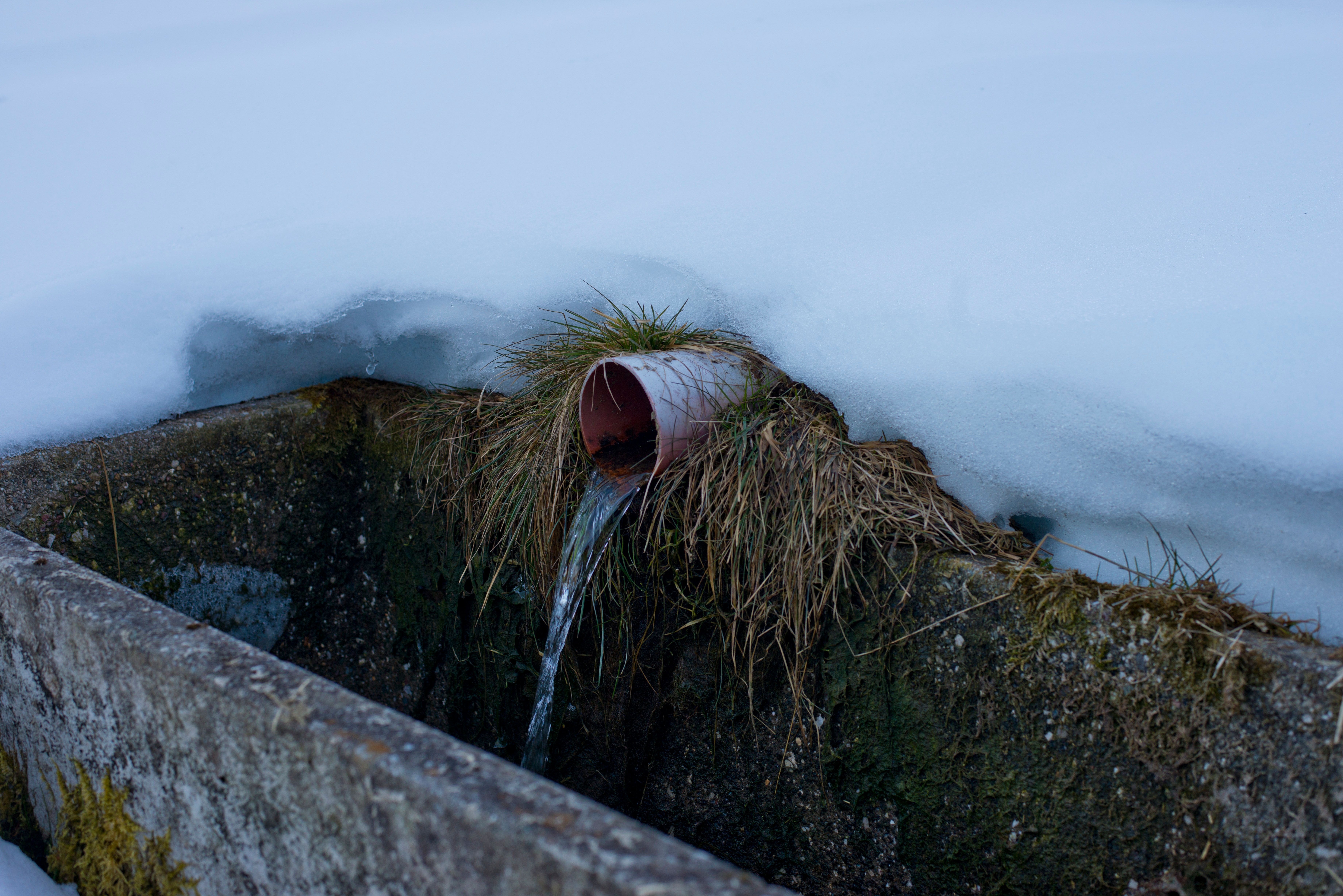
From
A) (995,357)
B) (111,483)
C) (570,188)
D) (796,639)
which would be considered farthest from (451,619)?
(995,357)

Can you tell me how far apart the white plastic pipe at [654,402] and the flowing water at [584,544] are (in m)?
0.06

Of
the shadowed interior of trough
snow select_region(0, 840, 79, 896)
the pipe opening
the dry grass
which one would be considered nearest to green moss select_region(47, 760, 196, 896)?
snow select_region(0, 840, 79, 896)

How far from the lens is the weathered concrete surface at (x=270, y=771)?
79 cm

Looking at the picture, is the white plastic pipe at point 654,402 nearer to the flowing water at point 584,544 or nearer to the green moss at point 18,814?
the flowing water at point 584,544

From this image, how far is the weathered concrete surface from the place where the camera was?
79cm

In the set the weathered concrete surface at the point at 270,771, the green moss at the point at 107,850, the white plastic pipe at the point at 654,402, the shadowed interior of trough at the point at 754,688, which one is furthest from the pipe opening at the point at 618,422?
the green moss at the point at 107,850

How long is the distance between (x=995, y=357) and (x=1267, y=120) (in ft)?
2.87

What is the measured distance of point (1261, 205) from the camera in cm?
156

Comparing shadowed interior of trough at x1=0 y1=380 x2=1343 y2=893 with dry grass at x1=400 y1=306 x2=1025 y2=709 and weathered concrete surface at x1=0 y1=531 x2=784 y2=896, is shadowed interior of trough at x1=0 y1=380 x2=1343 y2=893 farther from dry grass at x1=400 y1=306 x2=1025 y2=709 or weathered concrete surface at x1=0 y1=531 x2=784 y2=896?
weathered concrete surface at x1=0 y1=531 x2=784 y2=896

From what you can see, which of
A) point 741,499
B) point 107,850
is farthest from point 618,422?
point 107,850

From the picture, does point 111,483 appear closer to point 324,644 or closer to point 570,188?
point 324,644

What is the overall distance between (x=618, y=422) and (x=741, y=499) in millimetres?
414

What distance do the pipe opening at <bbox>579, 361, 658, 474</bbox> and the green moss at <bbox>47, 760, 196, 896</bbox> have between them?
3.35 feet

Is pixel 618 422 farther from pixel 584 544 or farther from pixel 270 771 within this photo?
pixel 270 771
